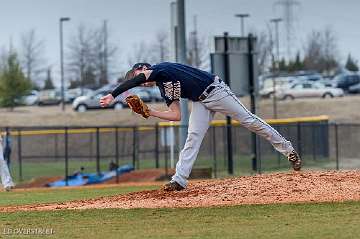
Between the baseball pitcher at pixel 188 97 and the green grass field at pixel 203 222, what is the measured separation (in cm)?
134

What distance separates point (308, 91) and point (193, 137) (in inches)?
2048

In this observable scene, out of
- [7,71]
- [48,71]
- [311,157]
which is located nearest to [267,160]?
[311,157]

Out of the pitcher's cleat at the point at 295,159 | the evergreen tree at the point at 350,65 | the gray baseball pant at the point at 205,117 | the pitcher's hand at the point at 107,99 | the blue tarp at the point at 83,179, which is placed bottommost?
the blue tarp at the point at 83,179

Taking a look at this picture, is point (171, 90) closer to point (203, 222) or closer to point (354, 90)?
point (203, 222)

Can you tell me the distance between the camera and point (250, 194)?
10.6m

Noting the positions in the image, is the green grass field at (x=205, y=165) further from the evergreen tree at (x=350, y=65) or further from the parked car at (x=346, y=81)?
the evergreen tree at (x=350, y=65)

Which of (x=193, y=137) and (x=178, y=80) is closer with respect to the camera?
(x=178, y=80)

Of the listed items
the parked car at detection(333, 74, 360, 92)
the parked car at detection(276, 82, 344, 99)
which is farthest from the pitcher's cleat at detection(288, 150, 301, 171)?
the parked car at detection(333, 74, 360, 92)

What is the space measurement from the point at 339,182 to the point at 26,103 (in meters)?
60.6

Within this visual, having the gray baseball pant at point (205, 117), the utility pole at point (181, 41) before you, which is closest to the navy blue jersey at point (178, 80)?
the gray baseball pant at point (205, 117)

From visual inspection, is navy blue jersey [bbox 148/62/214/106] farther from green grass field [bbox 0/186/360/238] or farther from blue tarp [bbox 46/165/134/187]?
blue tarp [bbox 46/165/134/187]

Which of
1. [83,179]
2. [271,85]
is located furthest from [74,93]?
[83,179]

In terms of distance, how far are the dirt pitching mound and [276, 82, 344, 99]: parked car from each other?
1982 inches

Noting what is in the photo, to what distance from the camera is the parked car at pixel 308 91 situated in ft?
201
